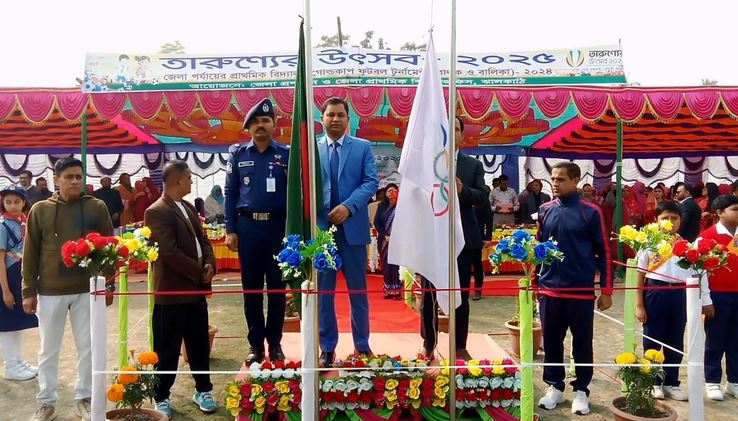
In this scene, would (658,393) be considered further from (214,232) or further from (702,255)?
(214,232)

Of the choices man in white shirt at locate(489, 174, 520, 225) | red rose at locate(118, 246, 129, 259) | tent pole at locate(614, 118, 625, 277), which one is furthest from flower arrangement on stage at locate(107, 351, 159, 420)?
man in white shirt at locate(489, 174, 520, 225)

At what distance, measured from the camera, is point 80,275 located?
12.1 feet

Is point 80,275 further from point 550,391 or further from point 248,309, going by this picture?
point 550,391

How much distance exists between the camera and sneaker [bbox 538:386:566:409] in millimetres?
3807

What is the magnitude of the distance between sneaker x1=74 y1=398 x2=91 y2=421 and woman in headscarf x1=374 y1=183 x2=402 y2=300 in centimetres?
423

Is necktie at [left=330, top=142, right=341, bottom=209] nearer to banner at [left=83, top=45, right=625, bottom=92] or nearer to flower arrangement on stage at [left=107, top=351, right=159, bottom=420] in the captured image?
flower arrangement on stage at [left=107, top=351, right=159, bottom=420]

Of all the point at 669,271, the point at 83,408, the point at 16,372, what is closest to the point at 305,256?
the point at 83,408

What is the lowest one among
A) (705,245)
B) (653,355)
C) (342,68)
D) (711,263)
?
(653,355)

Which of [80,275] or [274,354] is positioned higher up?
[80,275]

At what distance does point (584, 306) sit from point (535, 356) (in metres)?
1.44

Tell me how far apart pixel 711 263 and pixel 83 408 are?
3.93 m

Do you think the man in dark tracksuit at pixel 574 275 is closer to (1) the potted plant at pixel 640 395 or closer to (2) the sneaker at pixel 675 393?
(1) the potted plant at pixel 640 395

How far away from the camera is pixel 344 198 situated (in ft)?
11.8

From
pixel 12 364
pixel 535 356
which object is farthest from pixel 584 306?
pixel 12 364
